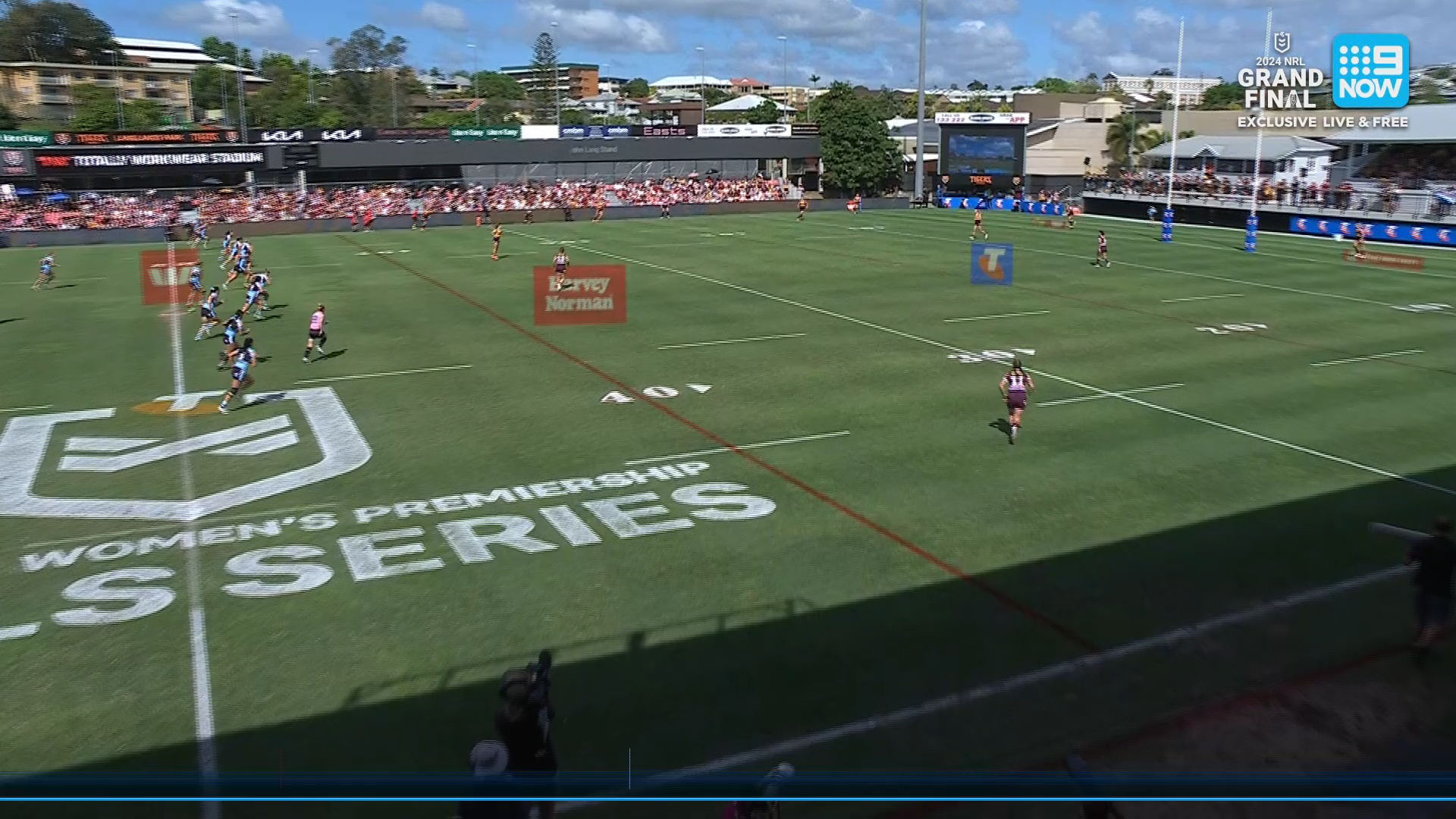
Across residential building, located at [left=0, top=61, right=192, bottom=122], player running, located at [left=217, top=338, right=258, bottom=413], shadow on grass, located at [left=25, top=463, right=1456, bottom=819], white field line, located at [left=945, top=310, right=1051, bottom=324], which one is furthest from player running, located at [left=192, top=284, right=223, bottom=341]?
residential building, located at [left=0, top=61, right=192, bottom=122]

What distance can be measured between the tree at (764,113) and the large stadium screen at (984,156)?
9196 centimetres

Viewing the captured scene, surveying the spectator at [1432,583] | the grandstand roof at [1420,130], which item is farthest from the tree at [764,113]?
the spectator at [1432,583]

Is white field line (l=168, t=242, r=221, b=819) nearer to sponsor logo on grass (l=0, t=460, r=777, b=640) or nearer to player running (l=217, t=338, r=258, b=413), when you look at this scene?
sponsor logo on grass (l=0, t=460, r=777, b=640)

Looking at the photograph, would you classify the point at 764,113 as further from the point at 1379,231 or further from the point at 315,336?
the point at 315,336

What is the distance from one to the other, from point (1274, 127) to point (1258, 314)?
3756 cm

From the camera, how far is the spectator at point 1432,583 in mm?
11172

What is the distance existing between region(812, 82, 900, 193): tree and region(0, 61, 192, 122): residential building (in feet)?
295

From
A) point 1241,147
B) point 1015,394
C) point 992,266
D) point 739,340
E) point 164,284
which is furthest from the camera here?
point 1241,147

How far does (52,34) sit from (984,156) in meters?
148

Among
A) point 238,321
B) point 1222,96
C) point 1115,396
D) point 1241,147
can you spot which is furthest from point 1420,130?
point 1222,96

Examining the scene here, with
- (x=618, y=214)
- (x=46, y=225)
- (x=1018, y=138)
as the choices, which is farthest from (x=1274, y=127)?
(x=46, y=225)

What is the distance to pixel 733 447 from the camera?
1931cm

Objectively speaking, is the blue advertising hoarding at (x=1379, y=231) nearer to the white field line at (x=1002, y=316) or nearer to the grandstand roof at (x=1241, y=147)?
the grandstand roof at (x=1241, y=147)

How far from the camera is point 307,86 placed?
172750 millimetres
